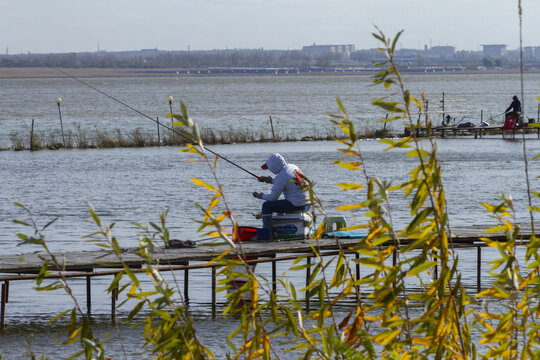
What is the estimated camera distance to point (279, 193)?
1288cm

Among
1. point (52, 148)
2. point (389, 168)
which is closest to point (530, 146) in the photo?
point (389, 168)

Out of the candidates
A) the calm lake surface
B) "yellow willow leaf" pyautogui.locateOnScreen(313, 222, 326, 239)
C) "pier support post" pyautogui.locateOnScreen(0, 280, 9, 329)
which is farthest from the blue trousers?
"yellow willow leaf" pyautogui.locateOnScreen(313, 222, 326, 239)

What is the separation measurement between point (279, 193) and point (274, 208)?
0.32m

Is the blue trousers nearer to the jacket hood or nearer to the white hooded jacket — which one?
the white hooded jacket

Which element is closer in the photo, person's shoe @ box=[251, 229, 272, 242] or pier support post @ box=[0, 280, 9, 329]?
pier support post @ box=[0, 280, 9, 329]

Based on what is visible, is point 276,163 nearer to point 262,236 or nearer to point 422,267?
point 262,236

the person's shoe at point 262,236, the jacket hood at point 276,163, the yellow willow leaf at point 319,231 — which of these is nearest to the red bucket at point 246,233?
the person's shoe at point 262,236

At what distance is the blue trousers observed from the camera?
512 inches

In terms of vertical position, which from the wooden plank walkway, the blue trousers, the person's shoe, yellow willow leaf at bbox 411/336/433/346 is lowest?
the wooden plank walkway

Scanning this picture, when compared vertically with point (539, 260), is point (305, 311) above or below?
below

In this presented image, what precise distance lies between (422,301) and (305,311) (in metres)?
9.03

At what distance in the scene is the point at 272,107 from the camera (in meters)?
100

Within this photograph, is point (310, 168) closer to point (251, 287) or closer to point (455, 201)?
point (455, 201)

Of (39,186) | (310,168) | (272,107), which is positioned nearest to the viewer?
(39,186)
